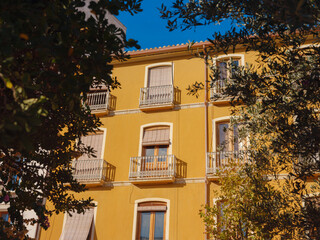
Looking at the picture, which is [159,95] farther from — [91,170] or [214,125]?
[91,170]

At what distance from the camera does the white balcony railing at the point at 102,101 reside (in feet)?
55.0

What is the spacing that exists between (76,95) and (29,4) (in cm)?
87

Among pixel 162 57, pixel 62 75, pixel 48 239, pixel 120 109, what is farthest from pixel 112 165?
pixel 62 75

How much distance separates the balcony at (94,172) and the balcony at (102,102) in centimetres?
246

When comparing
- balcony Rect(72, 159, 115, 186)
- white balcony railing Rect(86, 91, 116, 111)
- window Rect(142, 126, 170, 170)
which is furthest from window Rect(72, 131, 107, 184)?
→ window Rect(142, 126, 170, 170)

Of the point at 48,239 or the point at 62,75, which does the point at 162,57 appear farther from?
the point at 62,75

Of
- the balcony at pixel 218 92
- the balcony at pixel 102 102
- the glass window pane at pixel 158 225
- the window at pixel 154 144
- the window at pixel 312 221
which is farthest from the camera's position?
the balcony at pixel 102 102

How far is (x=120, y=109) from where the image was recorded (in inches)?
663

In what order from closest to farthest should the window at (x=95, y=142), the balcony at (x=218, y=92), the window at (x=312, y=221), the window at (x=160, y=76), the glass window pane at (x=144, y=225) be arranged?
the window at (x=312, y=221), the balcony at (x=218, y=92), the glass window pane at (x=144, y=225), the window at (x=95, y=142), the window at (x=160, y=76)

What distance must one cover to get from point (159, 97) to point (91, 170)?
4.36 meters

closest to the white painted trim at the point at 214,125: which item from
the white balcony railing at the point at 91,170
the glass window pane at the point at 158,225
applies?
the glass window pane at the point at 158,225

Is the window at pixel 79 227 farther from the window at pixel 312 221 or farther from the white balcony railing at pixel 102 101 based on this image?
the window at pixel 312 221

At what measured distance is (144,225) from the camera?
14484 millimetres

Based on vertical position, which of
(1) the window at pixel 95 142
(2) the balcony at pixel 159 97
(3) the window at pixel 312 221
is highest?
(2) the balcony at pixel 159 97
